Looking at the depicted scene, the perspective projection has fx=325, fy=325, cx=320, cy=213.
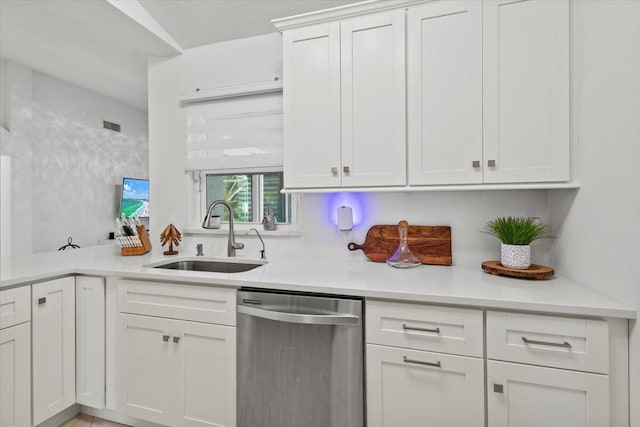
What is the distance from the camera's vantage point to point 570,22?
56.4 inches

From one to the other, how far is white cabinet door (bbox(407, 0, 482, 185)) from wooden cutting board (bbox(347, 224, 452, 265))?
0.40m

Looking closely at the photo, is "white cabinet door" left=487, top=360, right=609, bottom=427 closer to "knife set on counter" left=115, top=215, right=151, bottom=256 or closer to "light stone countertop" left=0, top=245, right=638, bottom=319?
"light stone countertop" left=0, top=245, right=638, bottom=319

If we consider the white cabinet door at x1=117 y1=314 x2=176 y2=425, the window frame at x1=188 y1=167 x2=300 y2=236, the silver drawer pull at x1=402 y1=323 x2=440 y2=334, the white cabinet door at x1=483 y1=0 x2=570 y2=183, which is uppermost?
the white cabinet door at x1=483 y1=0 x2=570 y2=183

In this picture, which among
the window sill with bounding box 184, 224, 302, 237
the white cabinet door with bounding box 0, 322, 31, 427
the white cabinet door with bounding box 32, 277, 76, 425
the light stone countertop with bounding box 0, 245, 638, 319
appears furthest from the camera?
the window sill with bounding box 184, 224, 302, 237

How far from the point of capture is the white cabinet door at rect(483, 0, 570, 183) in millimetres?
1440

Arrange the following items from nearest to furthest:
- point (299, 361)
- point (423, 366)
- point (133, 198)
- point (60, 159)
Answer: point (423, 366) < point (299, 361) < point (60, 159) < point (133, 198)

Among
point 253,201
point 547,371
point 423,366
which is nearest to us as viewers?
point 547,371

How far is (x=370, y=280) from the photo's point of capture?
1.55 meters

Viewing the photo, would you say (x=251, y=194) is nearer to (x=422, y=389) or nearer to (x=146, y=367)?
(x=146, y=367)

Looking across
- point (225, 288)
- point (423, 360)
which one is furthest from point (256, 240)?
point (423, 360)

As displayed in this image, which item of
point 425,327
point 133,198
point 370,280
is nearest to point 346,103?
point 370,280

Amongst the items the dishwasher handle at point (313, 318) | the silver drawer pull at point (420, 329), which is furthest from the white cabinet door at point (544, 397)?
the dishwasher handle at point (313, 318)

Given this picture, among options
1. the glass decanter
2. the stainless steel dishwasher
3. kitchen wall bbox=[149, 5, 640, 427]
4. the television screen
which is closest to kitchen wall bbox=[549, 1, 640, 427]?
kitchen wall bbox=[149, 5, 640, 427]

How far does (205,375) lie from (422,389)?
1.03 metres
